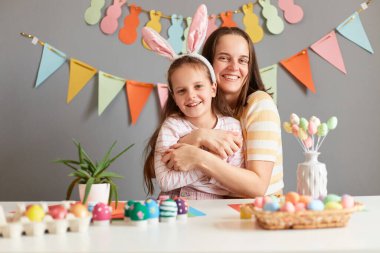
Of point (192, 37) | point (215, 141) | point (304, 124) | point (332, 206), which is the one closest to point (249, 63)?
point (192, 37)

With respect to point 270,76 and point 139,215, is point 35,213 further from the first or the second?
point 270,76

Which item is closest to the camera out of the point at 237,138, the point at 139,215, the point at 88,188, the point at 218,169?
the point at 139,215

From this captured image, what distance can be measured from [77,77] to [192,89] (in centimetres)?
81

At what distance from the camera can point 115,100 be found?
2080mm

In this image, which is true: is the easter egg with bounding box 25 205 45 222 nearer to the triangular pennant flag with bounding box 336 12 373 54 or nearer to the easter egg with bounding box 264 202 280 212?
the easter egg with bounding box 264 202 280 212

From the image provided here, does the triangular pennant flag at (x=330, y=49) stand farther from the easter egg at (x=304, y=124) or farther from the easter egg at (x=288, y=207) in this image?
the easter egg at (x=288, y=207)

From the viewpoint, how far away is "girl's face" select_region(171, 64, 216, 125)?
1.43 meters

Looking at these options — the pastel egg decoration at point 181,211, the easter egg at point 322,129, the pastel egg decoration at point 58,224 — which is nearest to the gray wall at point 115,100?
the easter egg at point 322,129

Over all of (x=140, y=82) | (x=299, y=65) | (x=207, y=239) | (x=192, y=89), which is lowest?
(x=207, y=239)

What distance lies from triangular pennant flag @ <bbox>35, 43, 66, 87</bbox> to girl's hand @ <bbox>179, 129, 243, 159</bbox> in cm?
89

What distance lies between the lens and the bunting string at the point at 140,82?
205cm

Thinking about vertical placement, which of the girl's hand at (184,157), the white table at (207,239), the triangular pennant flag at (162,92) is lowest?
the white table at (207,239)

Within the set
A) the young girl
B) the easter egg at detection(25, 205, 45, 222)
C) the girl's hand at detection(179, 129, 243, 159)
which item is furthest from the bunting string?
the easter egg at detection(25, 205, 45, 222)

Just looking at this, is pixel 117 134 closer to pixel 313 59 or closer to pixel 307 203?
pixel 313 59
